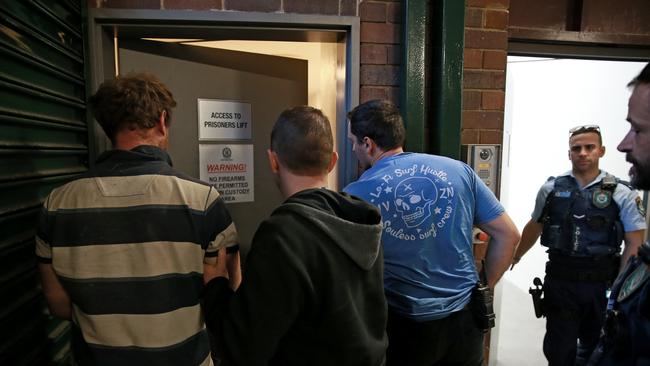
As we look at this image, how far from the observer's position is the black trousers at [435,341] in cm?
170

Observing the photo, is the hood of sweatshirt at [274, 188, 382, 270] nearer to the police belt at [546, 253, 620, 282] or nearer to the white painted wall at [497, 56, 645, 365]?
the police belt at [546, 253, 620, 282]

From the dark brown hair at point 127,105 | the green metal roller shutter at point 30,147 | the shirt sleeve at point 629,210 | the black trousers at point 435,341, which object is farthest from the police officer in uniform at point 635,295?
the shirt sleeve at point 629,210

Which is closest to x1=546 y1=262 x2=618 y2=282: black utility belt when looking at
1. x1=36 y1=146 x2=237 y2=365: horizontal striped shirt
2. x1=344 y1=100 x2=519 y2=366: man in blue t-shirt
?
x1=344 y1=100 x2=519 y2=366: man in blue t-shirt

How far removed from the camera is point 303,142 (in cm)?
117

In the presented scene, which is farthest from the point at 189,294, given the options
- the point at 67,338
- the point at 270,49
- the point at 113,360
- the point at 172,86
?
the point at 270,49

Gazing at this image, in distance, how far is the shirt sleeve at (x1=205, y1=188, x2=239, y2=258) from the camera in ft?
4.09

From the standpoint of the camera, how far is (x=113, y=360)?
1177mm

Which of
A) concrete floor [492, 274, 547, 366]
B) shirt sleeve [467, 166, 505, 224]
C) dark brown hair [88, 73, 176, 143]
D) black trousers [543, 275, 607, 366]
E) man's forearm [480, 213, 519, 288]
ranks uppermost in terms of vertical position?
dark brown hair [88, 73, 176, 143]

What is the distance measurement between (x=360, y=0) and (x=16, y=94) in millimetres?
1605

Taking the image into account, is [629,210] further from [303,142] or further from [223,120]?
[223,120]

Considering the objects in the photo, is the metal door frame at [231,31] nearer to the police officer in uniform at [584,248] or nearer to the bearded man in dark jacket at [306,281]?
the bearded man in dark jacket at [306,281]

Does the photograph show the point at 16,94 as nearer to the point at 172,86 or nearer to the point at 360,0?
the point at 172,86

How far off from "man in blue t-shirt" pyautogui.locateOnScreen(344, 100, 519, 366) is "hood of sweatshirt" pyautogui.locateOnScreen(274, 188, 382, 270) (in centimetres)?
56

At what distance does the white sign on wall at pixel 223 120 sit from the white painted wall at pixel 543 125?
8.01 ft
